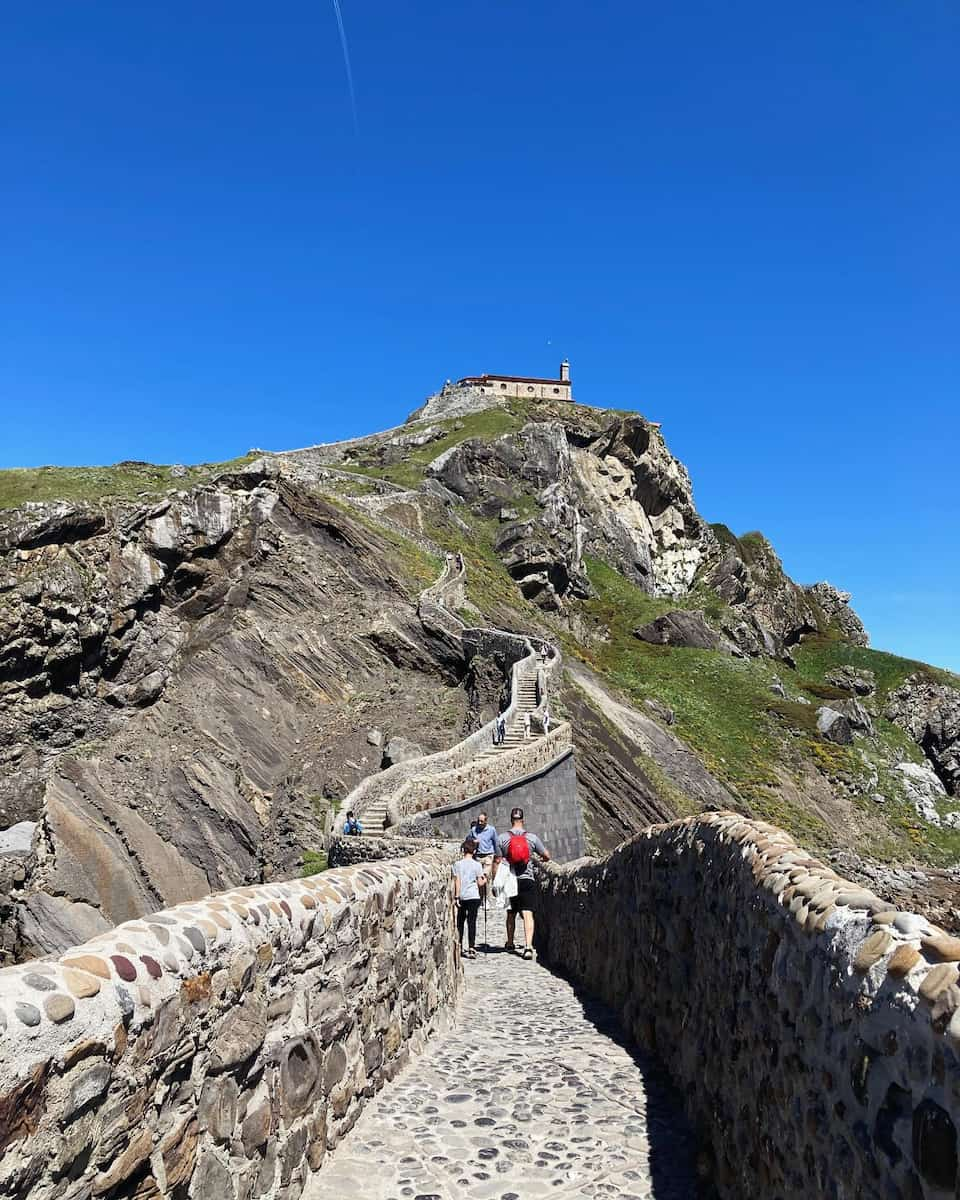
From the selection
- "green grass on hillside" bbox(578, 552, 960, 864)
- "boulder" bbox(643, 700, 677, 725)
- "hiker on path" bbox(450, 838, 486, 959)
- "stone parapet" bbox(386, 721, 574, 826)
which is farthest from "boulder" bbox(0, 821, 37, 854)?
"boulder" bbox(643, 700, 677, 725)

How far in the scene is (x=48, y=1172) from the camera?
2.72m

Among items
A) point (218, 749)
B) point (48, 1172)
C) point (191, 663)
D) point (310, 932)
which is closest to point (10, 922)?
point (218, 749)

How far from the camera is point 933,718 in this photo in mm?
52531

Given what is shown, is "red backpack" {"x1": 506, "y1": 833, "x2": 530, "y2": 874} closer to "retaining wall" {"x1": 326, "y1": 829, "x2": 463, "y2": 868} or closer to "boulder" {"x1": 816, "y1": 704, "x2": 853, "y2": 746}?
"retaining wall" {"x1": 326, "y1": 829, "x2": 463, "y2": 868}

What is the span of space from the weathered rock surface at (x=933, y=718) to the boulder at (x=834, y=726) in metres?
8.86

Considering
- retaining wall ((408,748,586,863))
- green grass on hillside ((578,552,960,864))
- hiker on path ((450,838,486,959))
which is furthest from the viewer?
green grass on hillside ((578,552,960,864))

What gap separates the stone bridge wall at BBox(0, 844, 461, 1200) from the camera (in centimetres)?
271

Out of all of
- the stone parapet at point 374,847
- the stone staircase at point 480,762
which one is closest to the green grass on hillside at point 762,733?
the stone staircase at point 480,762

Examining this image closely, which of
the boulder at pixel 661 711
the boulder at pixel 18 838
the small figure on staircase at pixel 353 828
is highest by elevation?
the boulder at pixel 661 711

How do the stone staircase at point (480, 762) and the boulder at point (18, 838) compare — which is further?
the boulder at point (18, 838)

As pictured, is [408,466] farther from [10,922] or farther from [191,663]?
[10,922]

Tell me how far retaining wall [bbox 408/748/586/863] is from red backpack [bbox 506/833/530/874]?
6013 mm

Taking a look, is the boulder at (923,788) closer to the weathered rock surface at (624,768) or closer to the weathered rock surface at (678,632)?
the weathered rock surface at (624,768)

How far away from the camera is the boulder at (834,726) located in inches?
1729
